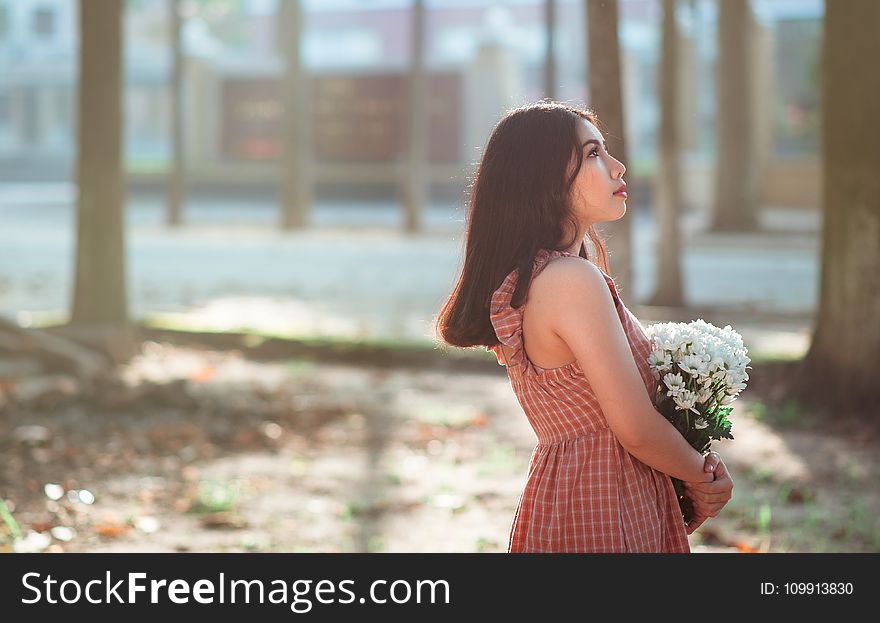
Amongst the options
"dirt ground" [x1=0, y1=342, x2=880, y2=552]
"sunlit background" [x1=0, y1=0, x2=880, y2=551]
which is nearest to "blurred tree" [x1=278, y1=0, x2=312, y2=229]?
"sunlit background" [x1=0, y1=0, x2=880, y2=551]

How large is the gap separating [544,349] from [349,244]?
23456mm

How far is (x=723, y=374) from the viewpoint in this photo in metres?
2.85

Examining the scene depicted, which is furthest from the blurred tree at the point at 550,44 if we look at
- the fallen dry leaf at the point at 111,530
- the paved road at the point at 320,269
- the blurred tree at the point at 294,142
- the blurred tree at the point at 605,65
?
the fallen dry leaf at the point at 111,530

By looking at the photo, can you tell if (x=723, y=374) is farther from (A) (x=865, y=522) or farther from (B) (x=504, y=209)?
(A) (x=865, y=522)

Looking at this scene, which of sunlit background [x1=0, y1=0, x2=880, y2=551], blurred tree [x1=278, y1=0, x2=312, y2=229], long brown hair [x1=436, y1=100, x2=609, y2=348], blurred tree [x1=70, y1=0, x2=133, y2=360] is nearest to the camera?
long brown hair [x1=436, y1=100, x2=609, y2=348]

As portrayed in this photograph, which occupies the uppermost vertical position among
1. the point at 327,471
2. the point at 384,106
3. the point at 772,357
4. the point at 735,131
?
the point at 384,106

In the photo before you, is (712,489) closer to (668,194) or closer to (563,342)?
(563,342)

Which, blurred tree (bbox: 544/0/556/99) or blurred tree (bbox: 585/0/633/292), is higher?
blurred tree (bbox: 544/0/556/99)

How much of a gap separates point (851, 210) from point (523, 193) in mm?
6282

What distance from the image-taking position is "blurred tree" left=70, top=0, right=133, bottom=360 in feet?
38.0

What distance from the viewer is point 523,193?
9.09 feet

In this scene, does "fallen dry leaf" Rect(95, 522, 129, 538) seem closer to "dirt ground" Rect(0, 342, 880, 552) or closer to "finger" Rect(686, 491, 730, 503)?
"dirt ground" Rect(0, 342, 880, 552)

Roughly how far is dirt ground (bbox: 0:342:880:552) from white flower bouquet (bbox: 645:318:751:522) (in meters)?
2.99

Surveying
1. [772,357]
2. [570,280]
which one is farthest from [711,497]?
[772,357]
